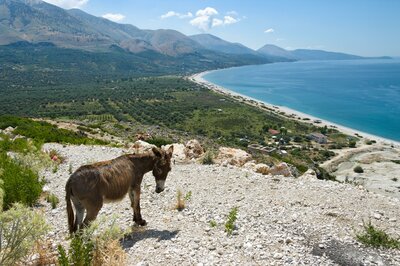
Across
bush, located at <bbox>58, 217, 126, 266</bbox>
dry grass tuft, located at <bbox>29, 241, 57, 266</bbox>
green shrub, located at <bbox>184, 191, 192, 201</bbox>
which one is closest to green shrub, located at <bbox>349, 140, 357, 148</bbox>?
green shrub, located at <bbox>184, 191, 192, 201</bbox>

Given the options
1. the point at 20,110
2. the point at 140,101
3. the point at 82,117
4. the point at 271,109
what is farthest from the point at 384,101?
the point at 20,110

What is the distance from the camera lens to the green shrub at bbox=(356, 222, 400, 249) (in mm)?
8289

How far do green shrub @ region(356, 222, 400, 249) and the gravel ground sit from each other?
0.18m

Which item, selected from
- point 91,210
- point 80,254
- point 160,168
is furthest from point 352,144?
point 80,254

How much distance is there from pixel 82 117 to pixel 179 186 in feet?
383

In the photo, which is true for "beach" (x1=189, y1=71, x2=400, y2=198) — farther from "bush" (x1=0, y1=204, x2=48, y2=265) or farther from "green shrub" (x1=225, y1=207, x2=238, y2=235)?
"bush" (x1=0, y1=204, x2=48, y2=265)

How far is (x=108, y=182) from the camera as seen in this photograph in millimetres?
8094

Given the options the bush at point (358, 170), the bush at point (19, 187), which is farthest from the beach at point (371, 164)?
the bush at point (19, 187)

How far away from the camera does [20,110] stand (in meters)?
133

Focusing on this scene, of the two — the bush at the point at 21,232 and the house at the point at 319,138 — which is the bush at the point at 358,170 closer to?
the house at the point at 319,138

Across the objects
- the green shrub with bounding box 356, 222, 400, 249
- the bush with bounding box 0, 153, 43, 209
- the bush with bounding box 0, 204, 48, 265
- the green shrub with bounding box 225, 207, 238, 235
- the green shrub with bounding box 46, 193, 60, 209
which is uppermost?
the bush with bounding box 0, 204, 48, 265

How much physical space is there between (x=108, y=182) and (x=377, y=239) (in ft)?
20.7

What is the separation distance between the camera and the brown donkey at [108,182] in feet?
25.2

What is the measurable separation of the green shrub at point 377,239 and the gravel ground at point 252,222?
0.18 m
